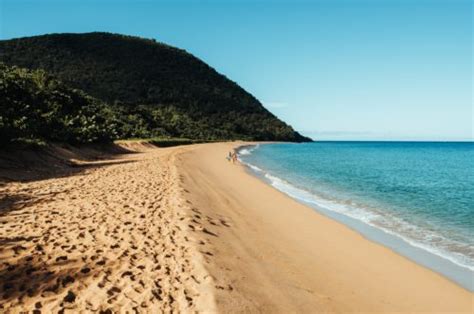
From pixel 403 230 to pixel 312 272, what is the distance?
639 cm

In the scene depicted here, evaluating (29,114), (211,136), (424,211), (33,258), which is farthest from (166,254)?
(211,136)

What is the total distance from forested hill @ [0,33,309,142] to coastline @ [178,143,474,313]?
52.4 meters

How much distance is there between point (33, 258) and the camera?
23.4 feet

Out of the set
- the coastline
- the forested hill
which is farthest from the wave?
the forested hill

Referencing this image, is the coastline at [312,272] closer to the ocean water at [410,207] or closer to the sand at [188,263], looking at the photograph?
the sand at [188,263]

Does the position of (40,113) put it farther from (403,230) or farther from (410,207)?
(403,230)

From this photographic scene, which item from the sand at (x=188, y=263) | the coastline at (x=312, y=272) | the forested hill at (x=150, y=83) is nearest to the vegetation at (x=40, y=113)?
the sand at (x=188, y=263)

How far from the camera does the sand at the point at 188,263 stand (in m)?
5.71

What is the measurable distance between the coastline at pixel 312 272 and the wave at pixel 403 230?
1.47m

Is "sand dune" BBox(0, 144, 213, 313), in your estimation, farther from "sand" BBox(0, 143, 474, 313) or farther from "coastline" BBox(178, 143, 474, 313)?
"coastline" BBox(178, 143, 474, 313)

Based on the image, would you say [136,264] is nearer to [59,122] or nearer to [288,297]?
[288,297]

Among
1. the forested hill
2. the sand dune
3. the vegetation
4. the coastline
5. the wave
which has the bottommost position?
the wave

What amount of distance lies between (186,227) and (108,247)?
2.13 meters

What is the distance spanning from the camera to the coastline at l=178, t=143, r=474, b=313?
6215 millimetres
